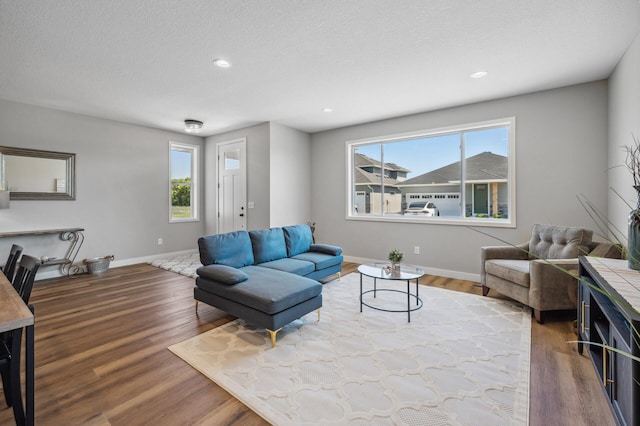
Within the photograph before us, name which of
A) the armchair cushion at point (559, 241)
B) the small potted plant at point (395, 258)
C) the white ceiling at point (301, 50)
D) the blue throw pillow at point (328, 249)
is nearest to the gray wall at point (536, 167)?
the white ceiling at point (301, 50)

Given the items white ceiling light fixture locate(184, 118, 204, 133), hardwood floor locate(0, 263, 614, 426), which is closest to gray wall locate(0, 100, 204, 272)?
white ceiling light fixture locate(184, 118, 204, 133)

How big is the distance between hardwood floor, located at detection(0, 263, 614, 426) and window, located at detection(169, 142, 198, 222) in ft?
9.41

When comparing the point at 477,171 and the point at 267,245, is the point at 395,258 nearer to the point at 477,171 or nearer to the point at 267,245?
the point at 267,245

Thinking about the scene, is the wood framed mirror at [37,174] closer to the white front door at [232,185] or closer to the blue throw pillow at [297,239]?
the white front door at [232,185]

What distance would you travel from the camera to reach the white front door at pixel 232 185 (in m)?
5.66

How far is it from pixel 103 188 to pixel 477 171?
6.16 metres

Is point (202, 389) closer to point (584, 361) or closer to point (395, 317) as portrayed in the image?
point (395, 317)

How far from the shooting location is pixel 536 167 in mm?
3785

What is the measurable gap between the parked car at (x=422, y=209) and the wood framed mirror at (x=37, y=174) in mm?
5574

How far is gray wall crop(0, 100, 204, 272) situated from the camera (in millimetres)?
4242

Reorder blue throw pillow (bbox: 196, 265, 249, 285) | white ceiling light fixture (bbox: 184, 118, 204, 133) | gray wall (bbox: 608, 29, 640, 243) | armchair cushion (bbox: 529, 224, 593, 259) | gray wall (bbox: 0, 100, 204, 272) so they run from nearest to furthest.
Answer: gray wall (bbox: 608, 29, 640, 243)
blue throw pillow (bbox: 196, 265, 249, 285)
armchair cushion (bbox: 529, 224, 593, 259)
gray wall (bbox: 0, 100, 204, 272)
white ceiling light fixture (bbox: 184, 118, 204, 133)

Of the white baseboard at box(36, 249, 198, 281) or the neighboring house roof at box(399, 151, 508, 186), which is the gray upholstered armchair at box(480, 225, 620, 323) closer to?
the neighboring house roof at box(399, 151, 508, 186)

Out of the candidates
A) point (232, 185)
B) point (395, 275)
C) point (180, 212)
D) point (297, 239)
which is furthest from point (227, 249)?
point (180, 212)

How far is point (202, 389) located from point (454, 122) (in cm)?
453
